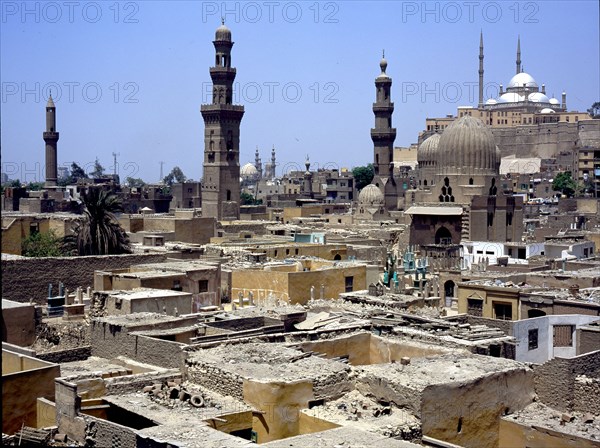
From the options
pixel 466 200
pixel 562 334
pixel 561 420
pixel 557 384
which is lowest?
pixel 561 420

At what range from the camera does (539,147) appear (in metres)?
95.6

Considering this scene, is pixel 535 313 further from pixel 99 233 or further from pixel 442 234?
pixel 442 234

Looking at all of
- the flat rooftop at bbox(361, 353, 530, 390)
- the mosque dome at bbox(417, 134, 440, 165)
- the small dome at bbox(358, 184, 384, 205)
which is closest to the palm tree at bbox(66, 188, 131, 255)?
the flat rooftop at bbox(361, 353, 530, 390)

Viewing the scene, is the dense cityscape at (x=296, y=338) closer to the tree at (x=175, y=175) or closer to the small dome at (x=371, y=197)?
the small dome at (x=371, y=197)

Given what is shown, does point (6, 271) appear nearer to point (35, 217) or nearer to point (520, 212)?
point (35, 217)

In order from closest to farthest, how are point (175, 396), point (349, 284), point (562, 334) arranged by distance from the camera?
point (175, 396), point (562, 334), point (349, 284)

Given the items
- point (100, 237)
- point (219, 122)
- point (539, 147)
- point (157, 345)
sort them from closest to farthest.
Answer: point (157, 345) → point (100, 237) → point (219, 122) → point (539, 147)

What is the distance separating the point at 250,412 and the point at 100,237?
1606 cm

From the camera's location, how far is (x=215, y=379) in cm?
1302

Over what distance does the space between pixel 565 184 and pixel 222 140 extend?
28.1 metres

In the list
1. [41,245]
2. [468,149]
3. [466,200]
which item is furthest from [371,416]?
[468,149]

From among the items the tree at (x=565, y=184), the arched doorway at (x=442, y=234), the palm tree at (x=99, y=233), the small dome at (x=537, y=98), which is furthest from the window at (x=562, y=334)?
the small dome at (x=537, y=98)

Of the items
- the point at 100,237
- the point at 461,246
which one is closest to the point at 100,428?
the point at 100,237

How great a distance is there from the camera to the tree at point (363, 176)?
93.4 metres
